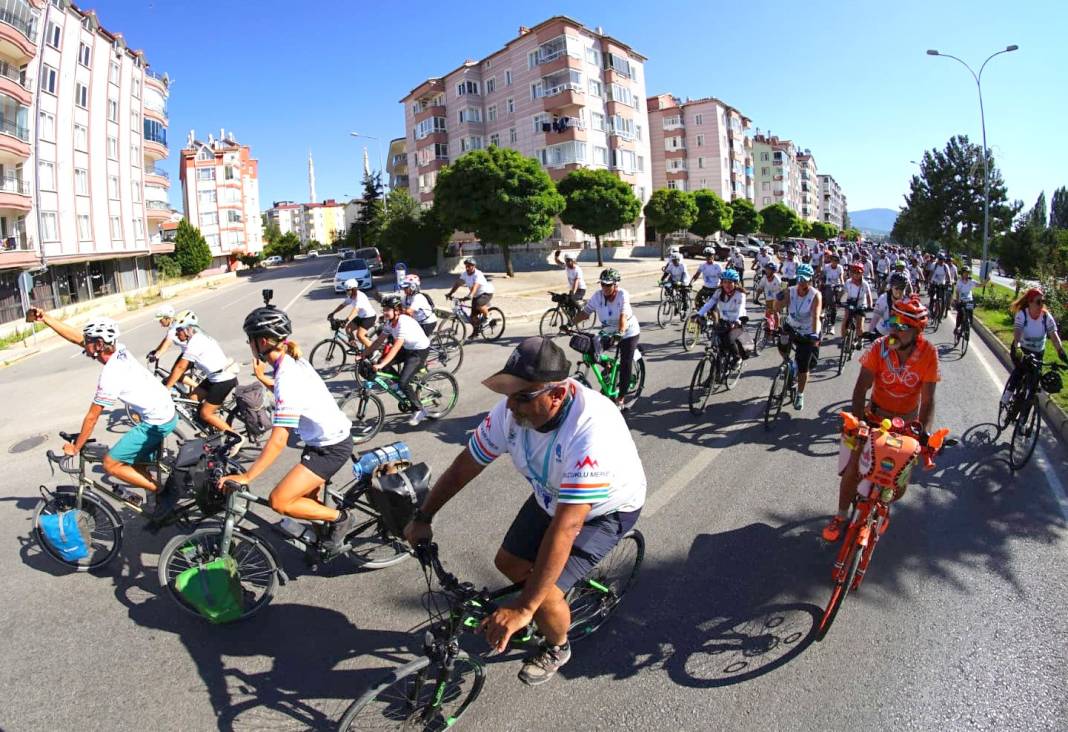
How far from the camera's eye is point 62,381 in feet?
44.0

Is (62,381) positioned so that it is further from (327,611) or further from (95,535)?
(327,611)

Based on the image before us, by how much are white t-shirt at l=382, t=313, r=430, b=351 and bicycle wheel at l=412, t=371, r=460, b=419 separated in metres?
0.49

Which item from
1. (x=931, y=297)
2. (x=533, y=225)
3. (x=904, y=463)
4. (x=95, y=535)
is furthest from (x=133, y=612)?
(x=533, y=225)

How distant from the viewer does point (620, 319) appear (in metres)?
8.27

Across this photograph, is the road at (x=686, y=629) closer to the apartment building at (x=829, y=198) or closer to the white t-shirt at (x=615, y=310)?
the white t-shirt at (x=615, y=310)

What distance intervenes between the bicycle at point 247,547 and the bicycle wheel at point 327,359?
7502 millimetres

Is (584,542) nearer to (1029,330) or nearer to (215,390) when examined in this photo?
(215,390)

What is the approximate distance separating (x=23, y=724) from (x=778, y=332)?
829 cm

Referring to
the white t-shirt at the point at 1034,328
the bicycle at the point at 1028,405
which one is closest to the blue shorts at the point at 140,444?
the bicycle at the point at 1028,405

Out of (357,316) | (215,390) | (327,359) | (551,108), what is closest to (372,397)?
(215,390)

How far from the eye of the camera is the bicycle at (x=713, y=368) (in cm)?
838

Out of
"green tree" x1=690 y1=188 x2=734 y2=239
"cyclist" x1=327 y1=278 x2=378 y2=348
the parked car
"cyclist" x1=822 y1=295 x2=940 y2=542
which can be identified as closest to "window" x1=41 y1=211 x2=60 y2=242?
the parked car

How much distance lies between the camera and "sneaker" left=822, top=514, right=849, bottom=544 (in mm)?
4438

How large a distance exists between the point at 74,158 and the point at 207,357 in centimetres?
3914
